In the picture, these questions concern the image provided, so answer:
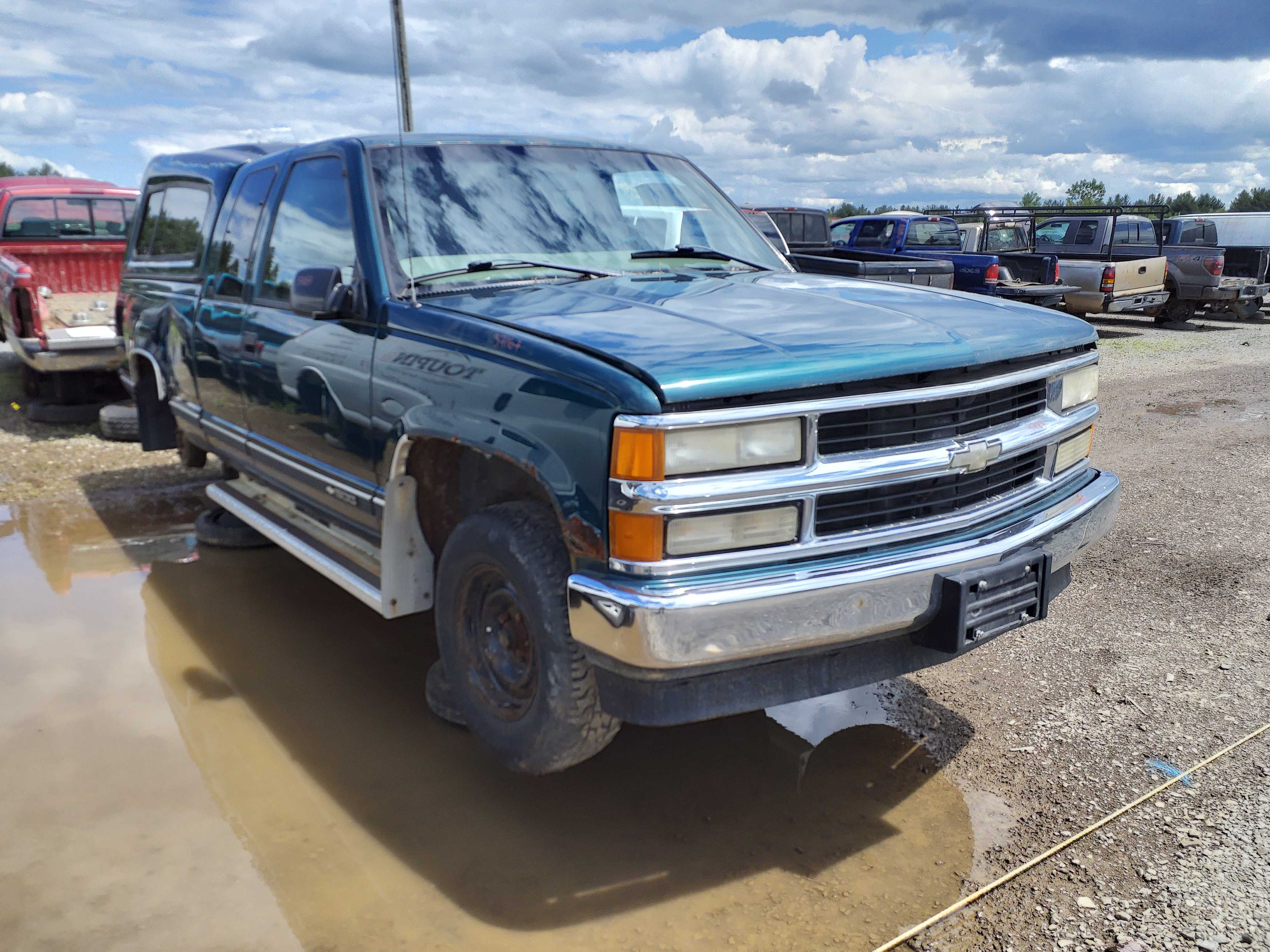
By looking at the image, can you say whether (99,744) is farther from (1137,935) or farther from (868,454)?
(1137,935)

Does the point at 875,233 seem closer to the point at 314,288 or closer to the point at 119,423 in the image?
the point at 119,423

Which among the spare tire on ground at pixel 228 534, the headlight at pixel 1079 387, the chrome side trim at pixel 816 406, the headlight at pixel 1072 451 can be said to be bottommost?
the spare tire on ground at pixel 228 534

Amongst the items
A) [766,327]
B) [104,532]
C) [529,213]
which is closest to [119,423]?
[104,532]

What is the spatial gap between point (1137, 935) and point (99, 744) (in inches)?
127

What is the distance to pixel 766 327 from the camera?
9.22 ft

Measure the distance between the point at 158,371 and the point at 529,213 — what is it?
2.91 metres

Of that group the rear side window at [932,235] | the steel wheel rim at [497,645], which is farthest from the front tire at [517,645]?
the rear side window at [932,235]

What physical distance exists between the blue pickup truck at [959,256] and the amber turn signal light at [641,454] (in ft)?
40.3

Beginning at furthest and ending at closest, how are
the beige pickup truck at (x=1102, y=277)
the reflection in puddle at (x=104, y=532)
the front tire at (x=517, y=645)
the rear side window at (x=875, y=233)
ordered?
the rear side window at (x=875, y=233), the beige pickup truck at (x=1102, y=277), the reflection in puddle at (x=104, y=532), the front tire at (x=517, y=645)

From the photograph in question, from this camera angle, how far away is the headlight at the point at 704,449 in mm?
2387

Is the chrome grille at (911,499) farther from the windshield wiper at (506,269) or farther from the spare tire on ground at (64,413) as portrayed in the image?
the spare tire on ground at (64,413)

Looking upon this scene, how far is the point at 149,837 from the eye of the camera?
297cm

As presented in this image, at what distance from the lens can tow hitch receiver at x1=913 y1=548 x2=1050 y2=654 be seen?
2.68 meters

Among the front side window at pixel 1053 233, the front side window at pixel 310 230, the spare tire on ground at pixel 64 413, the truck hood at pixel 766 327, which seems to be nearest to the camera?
the truck hood at pixel 766 327
